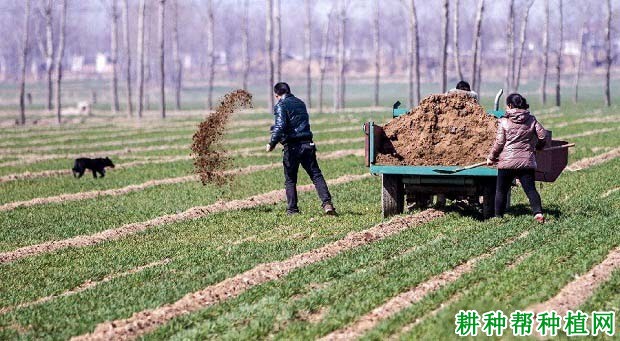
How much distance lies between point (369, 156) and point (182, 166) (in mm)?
13032

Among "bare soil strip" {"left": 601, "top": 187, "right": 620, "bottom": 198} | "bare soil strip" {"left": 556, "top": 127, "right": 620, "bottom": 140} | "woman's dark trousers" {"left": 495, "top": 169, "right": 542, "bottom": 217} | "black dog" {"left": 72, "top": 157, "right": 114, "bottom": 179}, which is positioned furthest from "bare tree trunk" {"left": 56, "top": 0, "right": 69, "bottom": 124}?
"woman's dark trousers" {"left": 495, "top": 169, "right": 542, "bottom": 217}

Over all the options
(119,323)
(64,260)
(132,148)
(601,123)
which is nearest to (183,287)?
(119,323)

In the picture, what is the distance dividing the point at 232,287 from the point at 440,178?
17.2ft

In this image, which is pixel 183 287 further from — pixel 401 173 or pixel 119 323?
pixel 401 173

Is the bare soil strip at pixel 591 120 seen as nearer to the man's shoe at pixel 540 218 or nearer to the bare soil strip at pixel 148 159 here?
the bare soil strip at pixel 148 159

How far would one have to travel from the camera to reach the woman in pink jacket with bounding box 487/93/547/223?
14.2 metres

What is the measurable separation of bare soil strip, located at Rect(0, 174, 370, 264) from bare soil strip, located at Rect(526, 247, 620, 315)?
7.01 metres

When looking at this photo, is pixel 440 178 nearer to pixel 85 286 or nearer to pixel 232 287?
pixel 232 287

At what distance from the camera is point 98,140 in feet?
138

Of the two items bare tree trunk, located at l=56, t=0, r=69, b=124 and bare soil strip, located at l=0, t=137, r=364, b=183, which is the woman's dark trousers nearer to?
bare soil strip, located at l=0, t=137, r=364, b=183

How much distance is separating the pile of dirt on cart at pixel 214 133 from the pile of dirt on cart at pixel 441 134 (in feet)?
9.27

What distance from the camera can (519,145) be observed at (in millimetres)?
14164

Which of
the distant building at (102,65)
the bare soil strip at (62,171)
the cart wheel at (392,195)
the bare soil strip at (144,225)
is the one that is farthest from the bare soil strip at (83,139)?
the distant building at (102,65)

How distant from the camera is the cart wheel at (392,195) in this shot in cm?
1559
